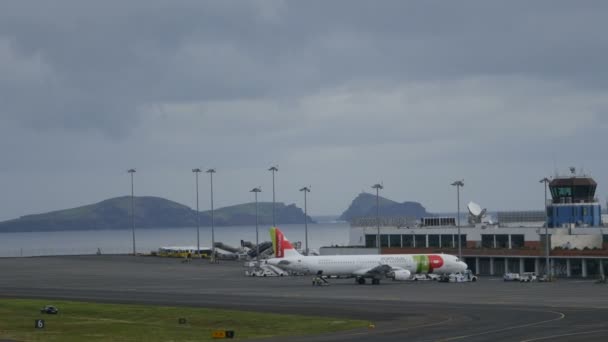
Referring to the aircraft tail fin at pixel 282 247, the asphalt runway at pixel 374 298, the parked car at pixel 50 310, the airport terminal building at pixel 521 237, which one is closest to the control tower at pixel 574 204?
the airport terminal building at pixel 521 237

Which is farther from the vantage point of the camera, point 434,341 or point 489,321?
point 489,321

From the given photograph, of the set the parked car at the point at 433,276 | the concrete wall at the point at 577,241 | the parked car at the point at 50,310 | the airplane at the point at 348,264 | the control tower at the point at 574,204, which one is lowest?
the parked car at the point at 433,276

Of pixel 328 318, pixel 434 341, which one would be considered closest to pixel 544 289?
pixel 328 318

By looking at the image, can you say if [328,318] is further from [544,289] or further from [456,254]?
[456,254]

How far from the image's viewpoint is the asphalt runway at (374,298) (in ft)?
201

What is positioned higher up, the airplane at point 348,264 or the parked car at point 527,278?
the airplane at point 348,264

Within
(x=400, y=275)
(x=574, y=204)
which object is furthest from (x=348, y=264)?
(x=574, y=204)

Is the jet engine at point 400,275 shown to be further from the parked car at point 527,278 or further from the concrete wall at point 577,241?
the concrete wall at point 577,241

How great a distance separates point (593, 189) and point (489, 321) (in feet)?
277

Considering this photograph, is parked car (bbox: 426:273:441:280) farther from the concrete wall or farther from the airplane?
the concrete wall

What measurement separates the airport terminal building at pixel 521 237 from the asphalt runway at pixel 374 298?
33.5 ft

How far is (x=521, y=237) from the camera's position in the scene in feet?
464

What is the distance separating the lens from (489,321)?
67.1 metres

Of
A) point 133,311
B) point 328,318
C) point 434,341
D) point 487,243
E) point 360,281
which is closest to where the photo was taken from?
point 434,341
